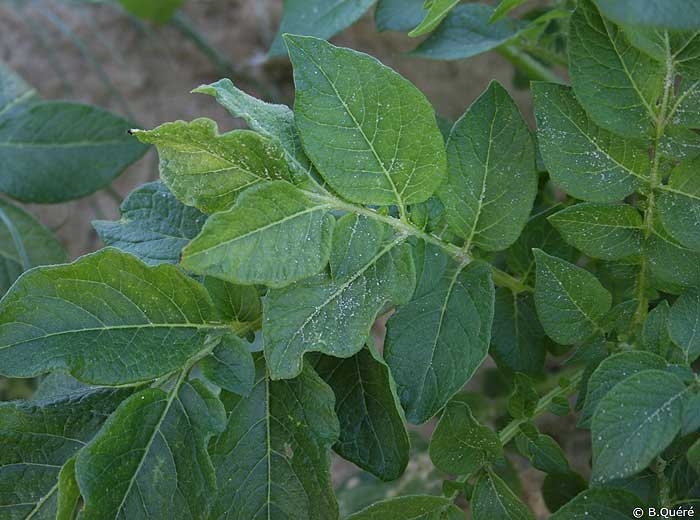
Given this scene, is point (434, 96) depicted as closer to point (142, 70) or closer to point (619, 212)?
point (142, 70)

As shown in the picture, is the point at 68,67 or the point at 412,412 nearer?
the point at 412,412

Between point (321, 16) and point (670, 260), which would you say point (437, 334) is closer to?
point (670, 260)

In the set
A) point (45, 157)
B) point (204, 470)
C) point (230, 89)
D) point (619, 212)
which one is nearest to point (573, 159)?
point (619, 212)

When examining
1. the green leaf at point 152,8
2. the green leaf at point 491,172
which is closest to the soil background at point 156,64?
the green leaf at point 152,8

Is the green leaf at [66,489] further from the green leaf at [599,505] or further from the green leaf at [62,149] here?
the green leaf at [62,149]

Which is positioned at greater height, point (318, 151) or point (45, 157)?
point (318, 151)

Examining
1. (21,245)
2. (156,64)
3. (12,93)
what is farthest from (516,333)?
(156,64)
